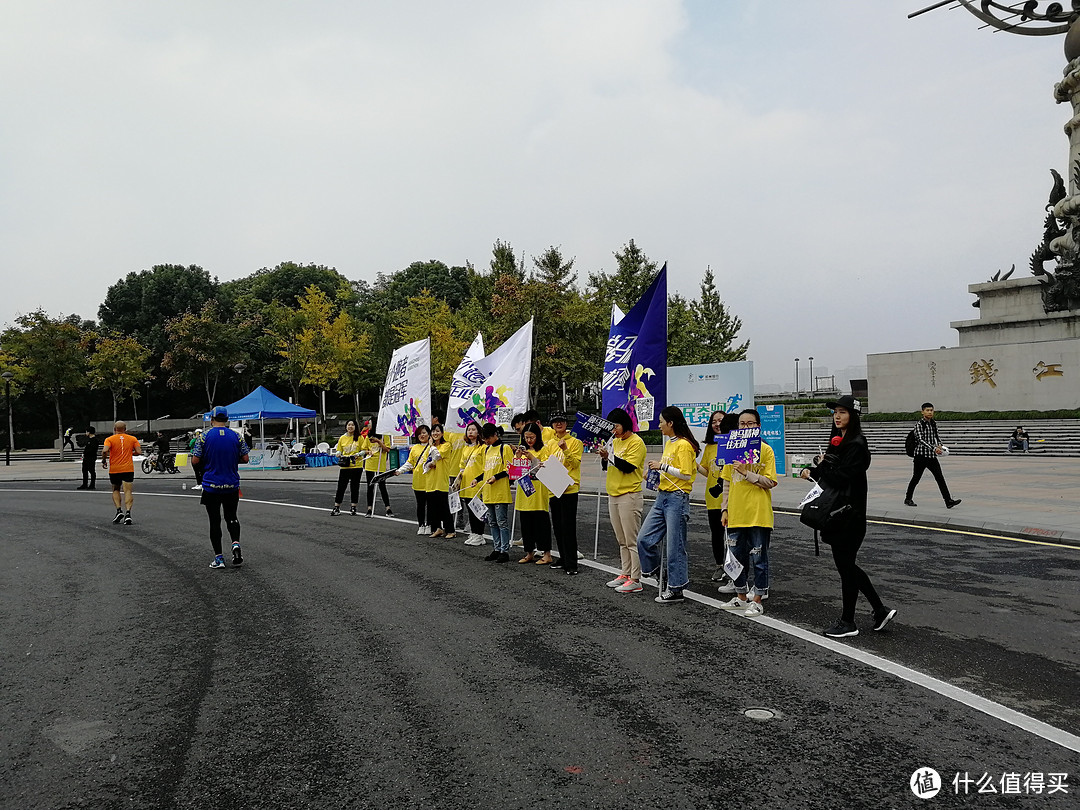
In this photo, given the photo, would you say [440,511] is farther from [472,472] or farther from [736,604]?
[736,604]

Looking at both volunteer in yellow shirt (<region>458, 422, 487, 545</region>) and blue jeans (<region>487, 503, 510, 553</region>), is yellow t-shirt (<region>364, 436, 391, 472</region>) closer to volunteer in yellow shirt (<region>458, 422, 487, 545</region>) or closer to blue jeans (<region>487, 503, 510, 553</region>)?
volunteer in yellow shirt (<region>458, 422, 487, 545</region>)

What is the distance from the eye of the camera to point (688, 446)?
720cm

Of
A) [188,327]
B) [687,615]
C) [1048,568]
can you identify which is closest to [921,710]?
[687,615]

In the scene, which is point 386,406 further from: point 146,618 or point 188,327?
point 188,327

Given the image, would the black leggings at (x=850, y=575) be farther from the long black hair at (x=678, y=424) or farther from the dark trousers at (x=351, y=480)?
the dark trousers at (x=351, y=480)

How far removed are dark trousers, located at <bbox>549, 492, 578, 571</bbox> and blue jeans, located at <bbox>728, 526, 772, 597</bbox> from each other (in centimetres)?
220

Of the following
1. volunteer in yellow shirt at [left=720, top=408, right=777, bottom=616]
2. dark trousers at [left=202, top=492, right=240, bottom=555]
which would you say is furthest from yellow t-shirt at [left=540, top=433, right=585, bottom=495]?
dark trousers at [left=202, top=492, right=240, bottom=555]

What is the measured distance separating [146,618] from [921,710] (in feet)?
20.7

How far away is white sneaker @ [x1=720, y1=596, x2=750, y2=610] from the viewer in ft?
22.7

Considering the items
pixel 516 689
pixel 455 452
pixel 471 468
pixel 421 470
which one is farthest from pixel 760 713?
pixel 421 470

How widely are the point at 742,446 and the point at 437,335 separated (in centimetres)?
3752

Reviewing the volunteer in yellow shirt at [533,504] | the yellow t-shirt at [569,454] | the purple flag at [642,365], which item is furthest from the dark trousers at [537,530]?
the purple flag at [642,365]

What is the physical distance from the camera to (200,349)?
52.4 meters

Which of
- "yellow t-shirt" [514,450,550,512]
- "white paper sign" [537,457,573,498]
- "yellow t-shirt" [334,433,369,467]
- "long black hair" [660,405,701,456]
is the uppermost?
"long black hair" [660,405,701,456]
